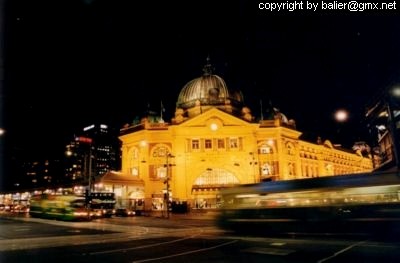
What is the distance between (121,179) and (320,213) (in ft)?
169

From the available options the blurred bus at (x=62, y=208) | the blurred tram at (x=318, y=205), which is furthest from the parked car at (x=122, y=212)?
the blurred tram at (x=318, y=205)

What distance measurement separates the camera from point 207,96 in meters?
82.8

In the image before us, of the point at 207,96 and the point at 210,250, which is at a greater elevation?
the point at 207,96

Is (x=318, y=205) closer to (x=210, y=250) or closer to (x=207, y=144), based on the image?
(x=210, y=250)

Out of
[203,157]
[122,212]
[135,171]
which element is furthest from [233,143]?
[122,212]

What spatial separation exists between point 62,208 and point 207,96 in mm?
48408

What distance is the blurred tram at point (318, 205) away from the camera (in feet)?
57.6

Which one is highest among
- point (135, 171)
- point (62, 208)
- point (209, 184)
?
point (135, 171)

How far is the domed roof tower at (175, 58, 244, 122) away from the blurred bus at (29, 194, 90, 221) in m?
38.9

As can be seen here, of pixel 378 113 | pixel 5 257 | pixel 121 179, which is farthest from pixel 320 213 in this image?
pixel 121 179

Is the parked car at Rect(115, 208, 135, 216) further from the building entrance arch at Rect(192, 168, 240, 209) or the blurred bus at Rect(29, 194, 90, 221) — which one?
the building entrance arch at Rect(192, 168, 240, 209)

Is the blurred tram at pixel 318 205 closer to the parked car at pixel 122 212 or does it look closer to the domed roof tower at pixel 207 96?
the parked car at pixel 122 212

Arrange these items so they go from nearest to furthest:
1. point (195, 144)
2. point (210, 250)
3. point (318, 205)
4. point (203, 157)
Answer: point (210, 250) → point (318, 205) → point (203, 157) → point (195, 144)

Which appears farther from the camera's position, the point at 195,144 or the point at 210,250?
the point at 195,144
